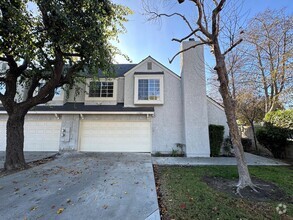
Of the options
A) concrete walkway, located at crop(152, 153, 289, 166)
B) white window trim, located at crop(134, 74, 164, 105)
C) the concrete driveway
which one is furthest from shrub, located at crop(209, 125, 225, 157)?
the concrete driveway

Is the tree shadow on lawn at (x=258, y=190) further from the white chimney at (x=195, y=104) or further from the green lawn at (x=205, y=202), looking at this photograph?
the white chimney at (x=195, y=104)

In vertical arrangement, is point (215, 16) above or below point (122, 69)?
below

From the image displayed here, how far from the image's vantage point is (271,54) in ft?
41.6

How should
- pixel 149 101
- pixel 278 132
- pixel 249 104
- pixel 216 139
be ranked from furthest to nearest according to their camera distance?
pixel 249 104 < pixel 149 101 < pixel 216 139 < pixel 278 132

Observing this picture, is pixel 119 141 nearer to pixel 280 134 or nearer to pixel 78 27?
pixel 78 27

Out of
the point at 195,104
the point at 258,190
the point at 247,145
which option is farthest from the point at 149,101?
the point at 247,145

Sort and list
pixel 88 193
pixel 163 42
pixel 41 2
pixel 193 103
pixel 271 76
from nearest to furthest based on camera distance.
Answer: pixel 88 193, pixel 41 2, pixel 163 42, pixel 193 103, pixel 271 76

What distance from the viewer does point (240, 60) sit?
1335 centimetres

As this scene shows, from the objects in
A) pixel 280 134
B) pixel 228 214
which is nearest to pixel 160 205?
pixel 228 214

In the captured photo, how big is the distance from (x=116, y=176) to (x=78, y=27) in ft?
19.7

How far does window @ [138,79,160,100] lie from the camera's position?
10.9 m

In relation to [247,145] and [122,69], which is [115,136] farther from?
[247,145]

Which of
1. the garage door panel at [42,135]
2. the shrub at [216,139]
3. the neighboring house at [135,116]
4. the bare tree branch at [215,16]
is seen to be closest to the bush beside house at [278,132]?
the neighboring house at [135,116]

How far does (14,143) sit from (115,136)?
529 cm
